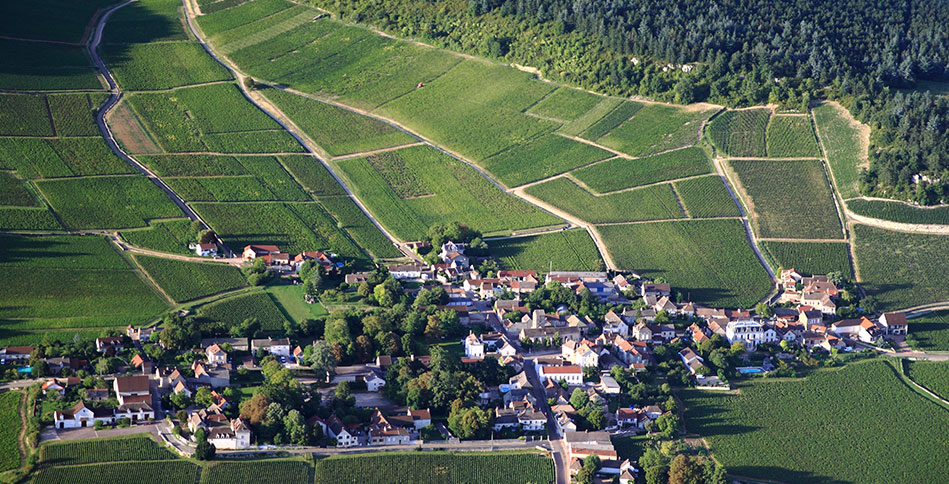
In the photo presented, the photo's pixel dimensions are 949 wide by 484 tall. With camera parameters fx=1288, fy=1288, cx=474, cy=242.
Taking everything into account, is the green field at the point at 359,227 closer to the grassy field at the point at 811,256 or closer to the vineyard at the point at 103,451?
the grassy field at the point at 811,256

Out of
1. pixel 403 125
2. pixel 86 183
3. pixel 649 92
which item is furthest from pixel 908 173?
pixel 86 183

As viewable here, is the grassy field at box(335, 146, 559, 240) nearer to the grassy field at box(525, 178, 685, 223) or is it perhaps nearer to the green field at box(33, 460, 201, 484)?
the grassy field at box(525, 178, 685, 223)

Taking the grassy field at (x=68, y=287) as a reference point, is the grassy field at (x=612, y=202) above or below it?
above

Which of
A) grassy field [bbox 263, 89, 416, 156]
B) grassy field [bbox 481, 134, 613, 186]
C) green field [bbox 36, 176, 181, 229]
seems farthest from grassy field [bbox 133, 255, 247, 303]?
grassy field [bbox 481, 134, 613, 186]

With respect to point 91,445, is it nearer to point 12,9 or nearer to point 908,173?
point 908,173

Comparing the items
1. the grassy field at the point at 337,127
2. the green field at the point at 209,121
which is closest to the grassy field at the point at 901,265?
the grassy field at the point at 337,127

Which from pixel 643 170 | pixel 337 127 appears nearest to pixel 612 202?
pixel 643 170
